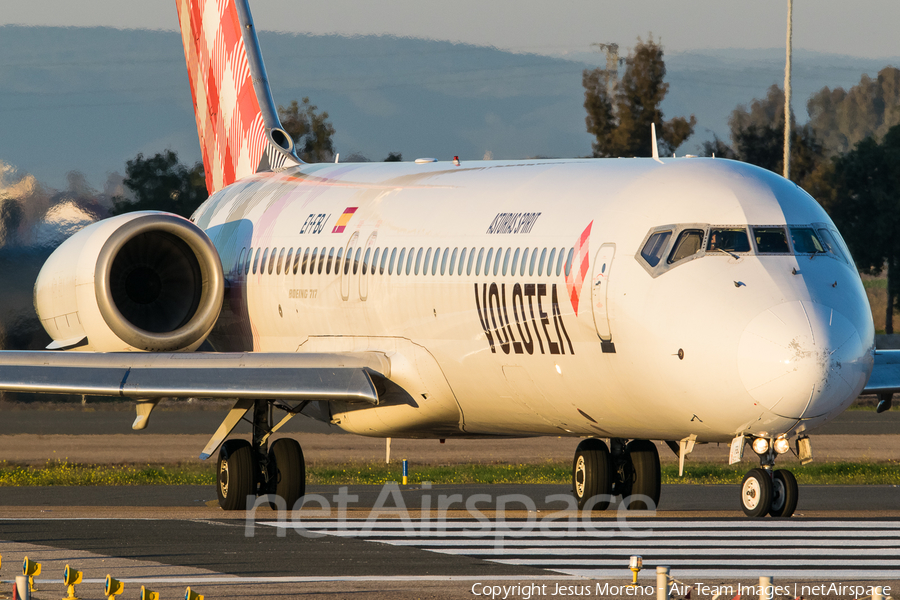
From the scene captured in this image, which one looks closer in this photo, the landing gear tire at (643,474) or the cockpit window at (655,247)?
the cockpit window at (655,247)

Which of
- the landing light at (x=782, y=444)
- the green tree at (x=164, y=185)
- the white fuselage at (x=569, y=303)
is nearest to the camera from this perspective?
the white fuselage at (x=569, y=303)

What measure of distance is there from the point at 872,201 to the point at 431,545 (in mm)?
57701

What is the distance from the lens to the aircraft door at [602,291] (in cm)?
1697

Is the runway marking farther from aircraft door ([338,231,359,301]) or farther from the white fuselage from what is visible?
aircraft door ([338,231,359,301])

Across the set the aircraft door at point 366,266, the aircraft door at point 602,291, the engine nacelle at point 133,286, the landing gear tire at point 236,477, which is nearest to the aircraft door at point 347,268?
the aircraft door at point 366,266

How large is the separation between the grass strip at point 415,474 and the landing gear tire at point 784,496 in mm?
13610

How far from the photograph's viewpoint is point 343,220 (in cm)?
2314

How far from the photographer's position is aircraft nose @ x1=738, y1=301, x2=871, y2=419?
14828 mm

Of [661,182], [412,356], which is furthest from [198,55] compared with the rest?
[661,182]

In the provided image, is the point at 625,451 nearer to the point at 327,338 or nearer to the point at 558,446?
the point at 327,338

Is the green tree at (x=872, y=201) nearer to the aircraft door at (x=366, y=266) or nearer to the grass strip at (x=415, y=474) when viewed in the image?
the grass strip at (x=415, y=474)

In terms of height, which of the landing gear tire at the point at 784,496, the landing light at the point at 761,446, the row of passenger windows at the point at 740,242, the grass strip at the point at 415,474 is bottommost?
the grass strip at the point at 415,474

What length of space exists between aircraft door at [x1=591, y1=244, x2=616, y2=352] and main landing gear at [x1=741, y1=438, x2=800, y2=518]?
2.07m

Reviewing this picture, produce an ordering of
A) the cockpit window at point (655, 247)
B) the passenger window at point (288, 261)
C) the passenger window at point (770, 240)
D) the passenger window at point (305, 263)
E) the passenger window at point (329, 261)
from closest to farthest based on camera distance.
→ 1. the passenger window at point (770, 240)
2. the cockpit window at point (655, 247)
3. the passenger window at point (329, 261)
4. the passenger window at point (305, 263)
5. the passenger window at point (288, 261)
